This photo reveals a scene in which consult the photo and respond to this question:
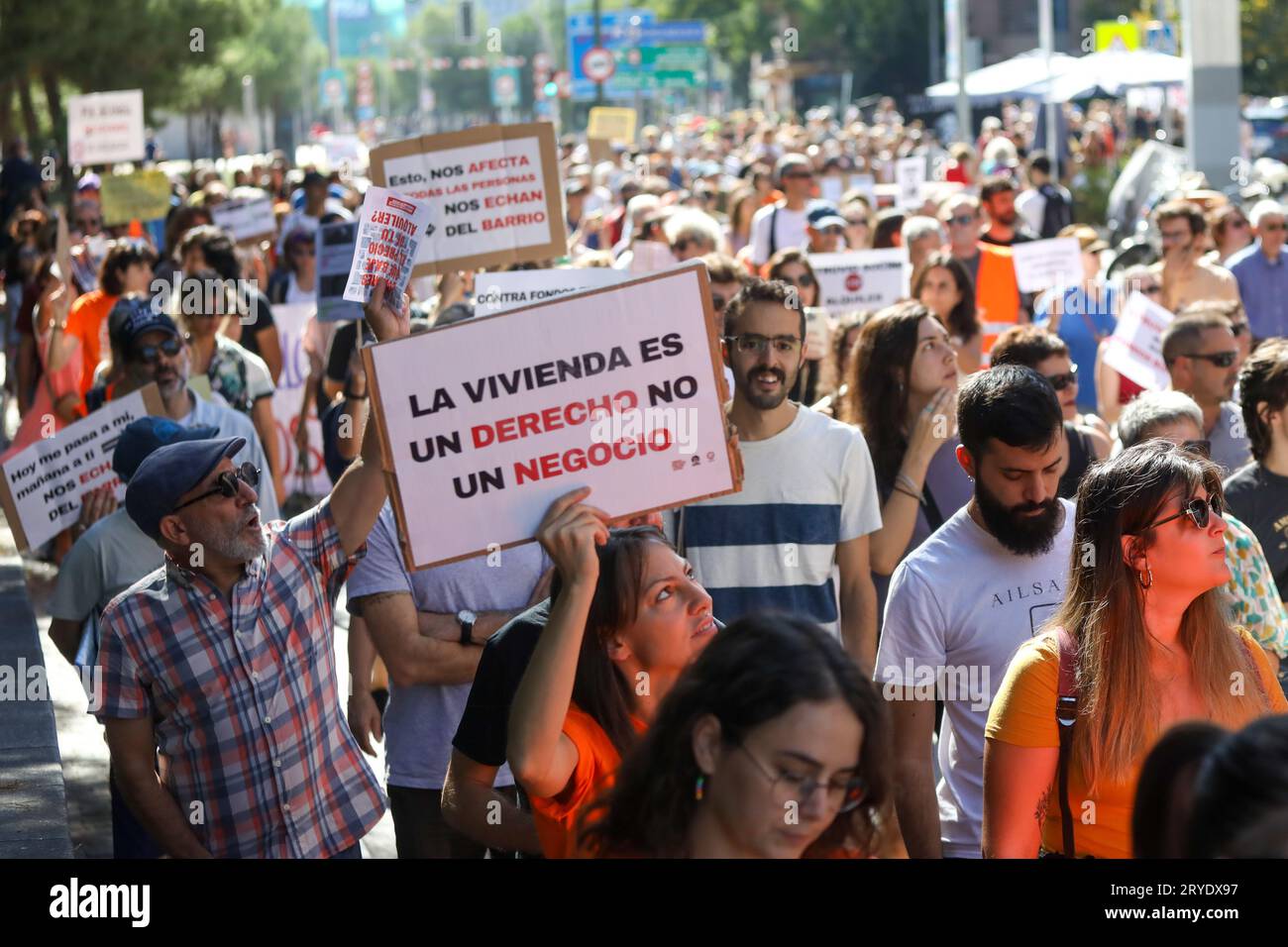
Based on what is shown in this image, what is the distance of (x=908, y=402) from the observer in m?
6.47

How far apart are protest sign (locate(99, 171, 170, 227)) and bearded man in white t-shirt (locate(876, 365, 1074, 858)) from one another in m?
12.6

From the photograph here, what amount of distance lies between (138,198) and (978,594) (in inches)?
512

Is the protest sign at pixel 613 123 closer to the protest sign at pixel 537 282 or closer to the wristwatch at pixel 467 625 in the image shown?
the protest sign at pixel 537 282

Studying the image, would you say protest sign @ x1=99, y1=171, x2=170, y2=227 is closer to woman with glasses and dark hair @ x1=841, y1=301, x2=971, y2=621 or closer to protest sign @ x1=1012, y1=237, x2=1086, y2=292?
protest sign @ x1=1012, y1=237, x2=1086, y2=292

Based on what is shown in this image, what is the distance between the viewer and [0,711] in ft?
22.5

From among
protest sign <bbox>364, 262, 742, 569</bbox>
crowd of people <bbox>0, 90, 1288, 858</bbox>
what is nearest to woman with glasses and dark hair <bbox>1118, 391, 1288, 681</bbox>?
crowd of people <bbox>0, 90, 1288, 858</bbox>

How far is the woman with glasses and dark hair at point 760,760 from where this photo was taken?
9.65ft

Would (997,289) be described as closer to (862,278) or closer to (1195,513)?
(862,278)

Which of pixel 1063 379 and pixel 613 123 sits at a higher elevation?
pixel 613 123

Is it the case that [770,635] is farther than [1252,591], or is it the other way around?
[1252,591]

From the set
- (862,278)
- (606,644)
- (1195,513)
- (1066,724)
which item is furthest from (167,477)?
(862,278)

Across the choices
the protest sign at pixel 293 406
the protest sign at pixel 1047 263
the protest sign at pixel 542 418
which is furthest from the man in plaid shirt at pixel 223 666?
the protest sign at pixel 1047 263

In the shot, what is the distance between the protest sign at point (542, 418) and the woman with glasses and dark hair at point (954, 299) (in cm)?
506
